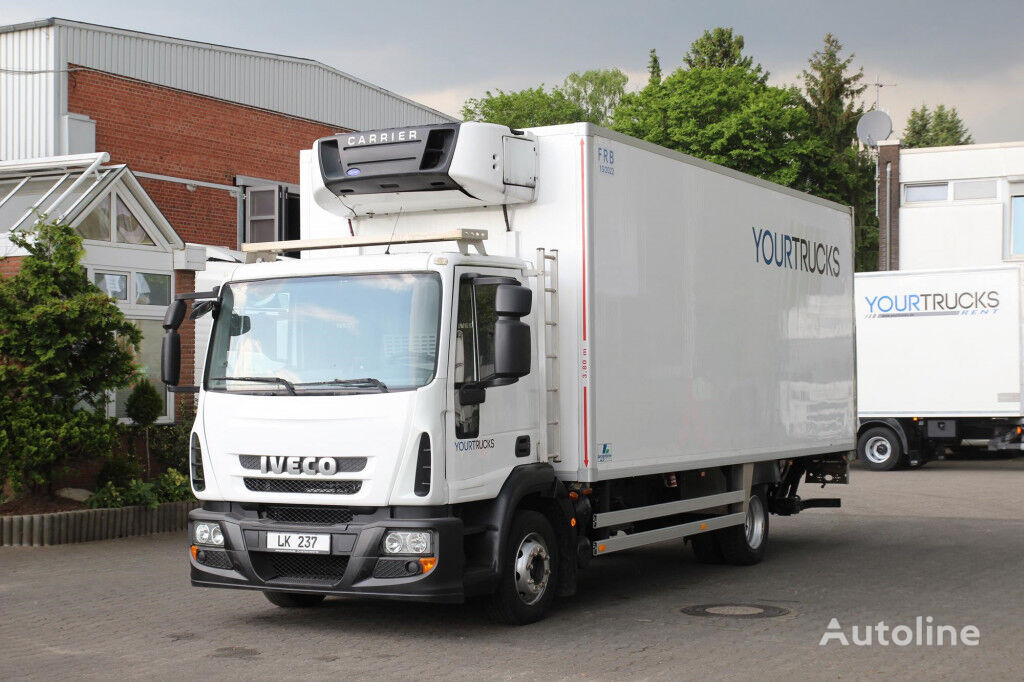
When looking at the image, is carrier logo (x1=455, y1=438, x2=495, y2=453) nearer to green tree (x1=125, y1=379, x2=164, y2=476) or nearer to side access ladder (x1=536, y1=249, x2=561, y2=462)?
side access ladder (x1=536, y1=249, x2=561, y2=462)

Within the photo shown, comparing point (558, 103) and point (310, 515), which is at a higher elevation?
point (558, 103)

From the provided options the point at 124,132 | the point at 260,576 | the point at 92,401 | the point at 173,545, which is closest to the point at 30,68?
the point at 124,132

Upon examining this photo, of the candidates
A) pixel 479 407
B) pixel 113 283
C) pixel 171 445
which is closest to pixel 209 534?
pixel 479 407

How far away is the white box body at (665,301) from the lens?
9.07 metres

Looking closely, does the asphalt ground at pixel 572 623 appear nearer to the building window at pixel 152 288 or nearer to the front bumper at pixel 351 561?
the front bumper at pixel 351 561

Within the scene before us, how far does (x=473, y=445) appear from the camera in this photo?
8227 mm

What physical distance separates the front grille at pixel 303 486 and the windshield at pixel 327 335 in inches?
22.7

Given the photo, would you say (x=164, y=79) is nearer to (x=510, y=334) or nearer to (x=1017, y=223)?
(x=510, y=334)

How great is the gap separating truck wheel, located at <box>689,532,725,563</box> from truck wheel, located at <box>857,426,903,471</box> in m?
13.7

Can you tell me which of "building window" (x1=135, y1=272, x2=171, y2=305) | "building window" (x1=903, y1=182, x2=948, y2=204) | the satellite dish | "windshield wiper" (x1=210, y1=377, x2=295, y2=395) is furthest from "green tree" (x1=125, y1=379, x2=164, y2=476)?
the satellite dish

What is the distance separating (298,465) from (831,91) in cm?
5452

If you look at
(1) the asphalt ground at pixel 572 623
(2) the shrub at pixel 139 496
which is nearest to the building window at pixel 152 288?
(2) the shrub at pixel 139 496

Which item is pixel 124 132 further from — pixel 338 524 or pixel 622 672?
pixel 622 672

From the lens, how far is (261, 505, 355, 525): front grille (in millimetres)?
8133
